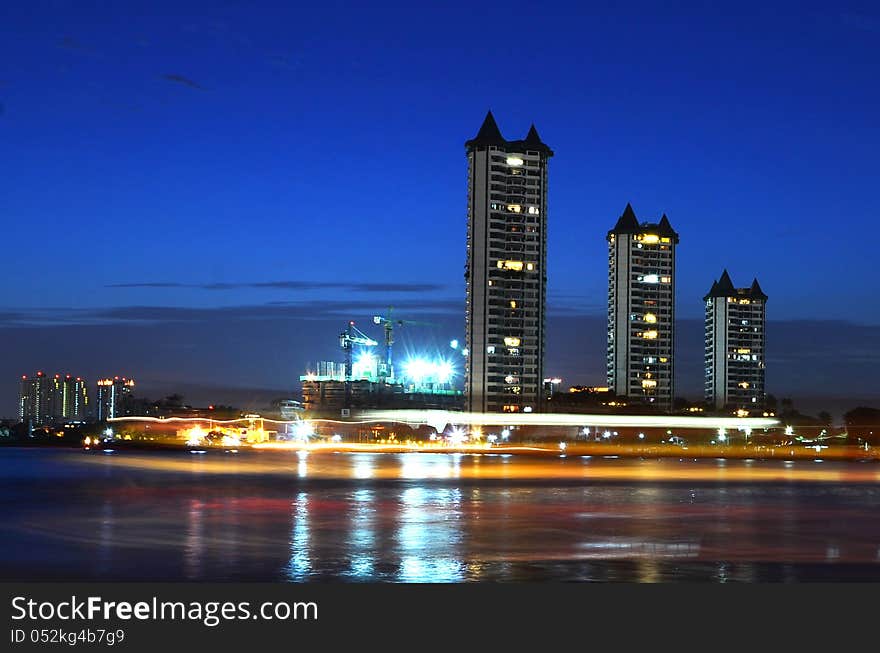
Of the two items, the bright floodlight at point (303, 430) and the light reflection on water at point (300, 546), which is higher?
the light reflection on water at point (300, 546)

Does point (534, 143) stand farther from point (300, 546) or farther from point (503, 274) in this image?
point (300, 546)

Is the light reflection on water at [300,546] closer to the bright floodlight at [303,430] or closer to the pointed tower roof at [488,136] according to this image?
the bright floodlight at [303,430]

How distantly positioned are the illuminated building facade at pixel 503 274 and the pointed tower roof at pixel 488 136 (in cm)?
16

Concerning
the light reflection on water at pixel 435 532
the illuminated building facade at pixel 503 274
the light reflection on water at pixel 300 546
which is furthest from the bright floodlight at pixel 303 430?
the light reflection on water at pixel 300 546

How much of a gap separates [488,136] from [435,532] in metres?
152

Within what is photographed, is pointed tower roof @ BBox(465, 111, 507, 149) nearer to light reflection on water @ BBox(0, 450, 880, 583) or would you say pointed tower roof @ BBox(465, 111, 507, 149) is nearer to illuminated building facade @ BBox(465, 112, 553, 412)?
illuminated building facade @ BBox(465, 112, 553, 412)

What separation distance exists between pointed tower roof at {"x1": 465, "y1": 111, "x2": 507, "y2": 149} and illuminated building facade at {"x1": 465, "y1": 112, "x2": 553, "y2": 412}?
6.2 inches

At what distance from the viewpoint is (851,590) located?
16.4 metres

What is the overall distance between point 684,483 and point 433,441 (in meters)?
97.0

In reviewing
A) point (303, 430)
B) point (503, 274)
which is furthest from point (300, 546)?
point (503, 274)

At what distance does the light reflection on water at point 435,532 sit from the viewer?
733 inches

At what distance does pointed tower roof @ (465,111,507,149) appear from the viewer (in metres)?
171

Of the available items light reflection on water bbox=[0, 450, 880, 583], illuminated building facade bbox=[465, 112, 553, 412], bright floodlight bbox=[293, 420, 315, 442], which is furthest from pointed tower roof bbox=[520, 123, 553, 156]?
light reflection on water bbox=[0, 450, 880, 583]

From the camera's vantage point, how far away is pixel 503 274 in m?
169
